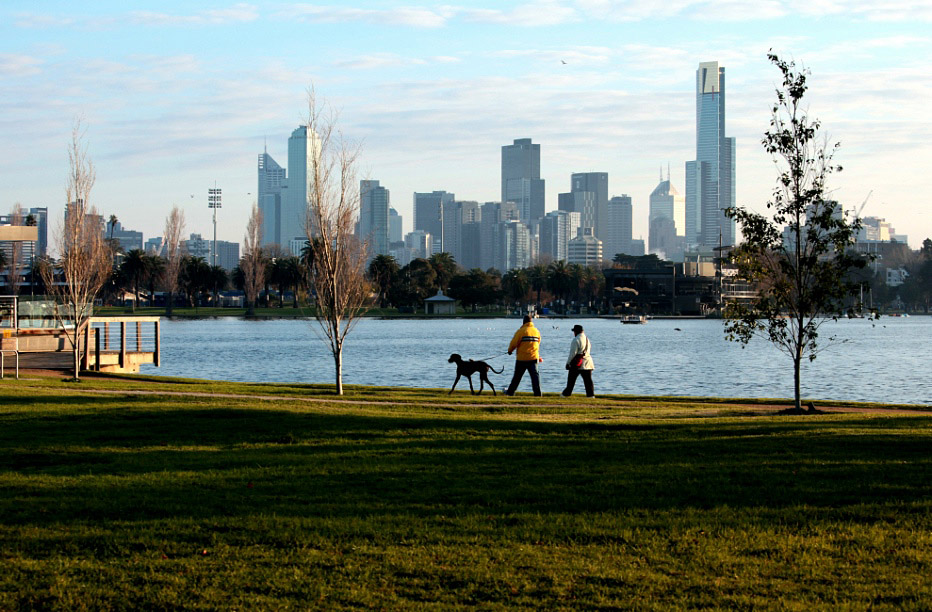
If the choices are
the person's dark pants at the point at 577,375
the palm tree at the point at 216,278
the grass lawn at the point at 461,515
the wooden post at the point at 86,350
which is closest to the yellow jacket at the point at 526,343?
the person's dark pants at the point at 577,375

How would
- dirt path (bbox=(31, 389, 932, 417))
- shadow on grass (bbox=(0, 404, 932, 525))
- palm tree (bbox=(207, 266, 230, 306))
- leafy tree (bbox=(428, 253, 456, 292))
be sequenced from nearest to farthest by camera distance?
shadow on grass (bbox=(0, 404, 932, 525)) → dirt path (bbox=(31, 389, 932, 417)) → palm tree (bbox=(207, 266, 230, 306)) → leafy tree (bbox=(428, 253, 456, 292))

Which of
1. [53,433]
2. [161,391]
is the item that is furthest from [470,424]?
[161,391]

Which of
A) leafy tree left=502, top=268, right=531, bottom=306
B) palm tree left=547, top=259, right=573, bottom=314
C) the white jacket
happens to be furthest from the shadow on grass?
palm tree left=547, top=259, right=573, bottom=314

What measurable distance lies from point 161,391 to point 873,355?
60.5 metres

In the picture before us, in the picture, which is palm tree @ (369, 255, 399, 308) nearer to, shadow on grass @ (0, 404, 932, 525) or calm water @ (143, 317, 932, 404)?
calm water @ (143, 317, 932, 404)

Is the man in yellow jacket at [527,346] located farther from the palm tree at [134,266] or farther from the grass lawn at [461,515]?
the palm tree at [134,266]

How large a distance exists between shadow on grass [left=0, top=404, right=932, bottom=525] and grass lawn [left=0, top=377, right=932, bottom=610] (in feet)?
0.15

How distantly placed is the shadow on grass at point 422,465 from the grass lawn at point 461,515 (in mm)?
46

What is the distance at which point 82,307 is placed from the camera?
94.1ft

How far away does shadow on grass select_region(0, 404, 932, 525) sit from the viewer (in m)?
9.41

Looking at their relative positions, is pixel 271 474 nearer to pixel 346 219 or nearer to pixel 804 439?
pixel 804 439

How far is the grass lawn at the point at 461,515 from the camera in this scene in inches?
268

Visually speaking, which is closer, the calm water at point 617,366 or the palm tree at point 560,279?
the calm water at point 617,366

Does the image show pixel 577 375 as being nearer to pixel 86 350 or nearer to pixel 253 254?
pixel 86 350
